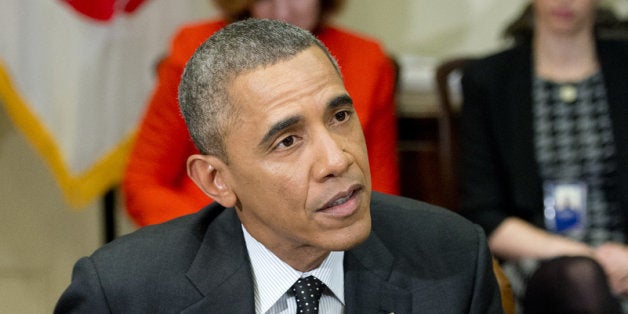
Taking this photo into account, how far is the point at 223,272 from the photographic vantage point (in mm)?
1689

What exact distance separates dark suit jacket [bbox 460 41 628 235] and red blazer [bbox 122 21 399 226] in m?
0.27

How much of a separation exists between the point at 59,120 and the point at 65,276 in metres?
1.02

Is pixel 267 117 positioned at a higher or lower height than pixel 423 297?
higher

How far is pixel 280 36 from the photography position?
5.24 feet

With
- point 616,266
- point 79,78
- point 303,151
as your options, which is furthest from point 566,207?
point 79,78

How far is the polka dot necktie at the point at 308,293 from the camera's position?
5.40 ft

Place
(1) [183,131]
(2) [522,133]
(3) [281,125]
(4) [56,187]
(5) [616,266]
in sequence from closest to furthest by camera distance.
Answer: (3) [281,125] < (5) [616,266] < (1) [183,131] < (2) [522,133] < (4) [56,187]

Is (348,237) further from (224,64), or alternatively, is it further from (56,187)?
(56,187)

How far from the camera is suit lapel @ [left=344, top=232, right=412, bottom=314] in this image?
169cm

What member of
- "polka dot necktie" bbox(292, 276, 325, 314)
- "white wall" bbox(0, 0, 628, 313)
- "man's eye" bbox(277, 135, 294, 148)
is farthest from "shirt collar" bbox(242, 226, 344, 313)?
"white wall" bbox(0, 0, 628, 313)

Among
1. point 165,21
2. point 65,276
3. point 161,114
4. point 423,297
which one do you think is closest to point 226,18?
point 161,114

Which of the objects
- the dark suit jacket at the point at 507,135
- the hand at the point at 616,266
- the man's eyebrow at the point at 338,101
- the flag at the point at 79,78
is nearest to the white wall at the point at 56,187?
the flag at the point at 79,78

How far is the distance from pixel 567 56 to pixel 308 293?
1643 millimetres

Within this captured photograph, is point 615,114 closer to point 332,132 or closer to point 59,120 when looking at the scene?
point 332,132
